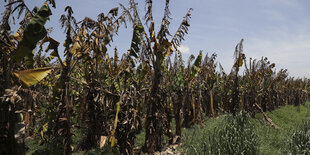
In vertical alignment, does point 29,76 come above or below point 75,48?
below

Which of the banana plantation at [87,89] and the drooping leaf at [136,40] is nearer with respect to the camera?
the banana plantation at [87,89]

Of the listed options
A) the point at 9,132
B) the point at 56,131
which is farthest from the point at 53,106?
the point at 9,132

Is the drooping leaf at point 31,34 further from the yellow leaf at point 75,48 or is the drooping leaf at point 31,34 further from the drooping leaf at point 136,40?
the drooping leaf at point 136,40

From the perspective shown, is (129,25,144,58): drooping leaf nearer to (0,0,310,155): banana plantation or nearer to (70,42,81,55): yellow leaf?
(0,0,310,155): banana plantation

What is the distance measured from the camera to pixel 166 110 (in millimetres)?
7746

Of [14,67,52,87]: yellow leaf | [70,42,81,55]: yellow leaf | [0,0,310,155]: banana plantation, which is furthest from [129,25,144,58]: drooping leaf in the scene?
[14,67,52,87]: yellow leaf

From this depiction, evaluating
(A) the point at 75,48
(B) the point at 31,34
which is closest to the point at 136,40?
(A) the point at 75,48

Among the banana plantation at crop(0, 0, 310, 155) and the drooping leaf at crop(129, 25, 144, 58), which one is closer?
the banana plantation at crop(0, 0, 310, 155)

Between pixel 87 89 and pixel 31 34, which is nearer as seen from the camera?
pixel 31 34

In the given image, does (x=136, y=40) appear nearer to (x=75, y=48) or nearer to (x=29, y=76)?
(x=75, y=48)

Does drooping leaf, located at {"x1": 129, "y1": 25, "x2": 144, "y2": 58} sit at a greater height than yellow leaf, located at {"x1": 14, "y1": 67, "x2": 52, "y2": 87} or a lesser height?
greater

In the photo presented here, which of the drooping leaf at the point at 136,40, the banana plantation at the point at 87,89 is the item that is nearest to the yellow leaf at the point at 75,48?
the banana plantation at the point at 87,89

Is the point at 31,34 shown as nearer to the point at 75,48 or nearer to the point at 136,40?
the point at 75,48

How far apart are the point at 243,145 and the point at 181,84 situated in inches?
194
